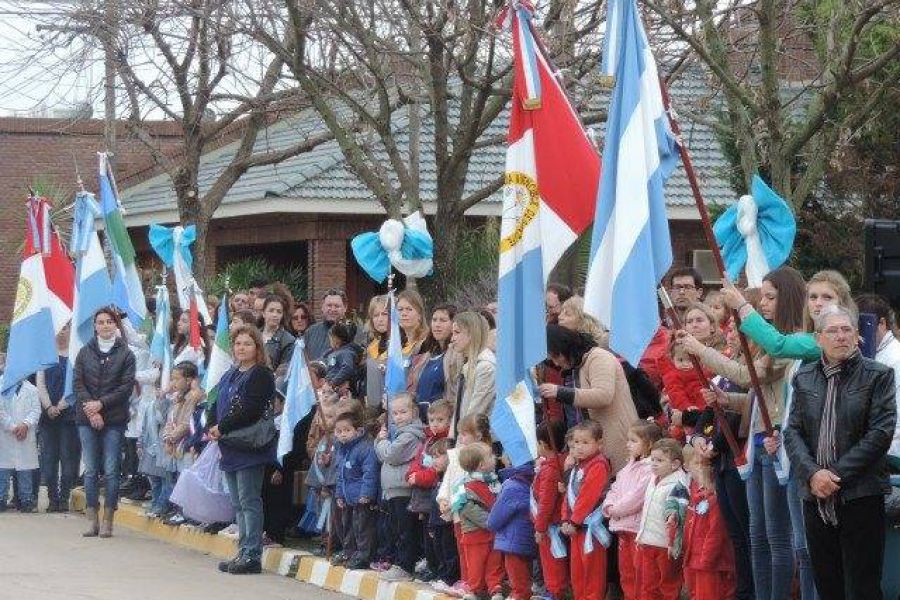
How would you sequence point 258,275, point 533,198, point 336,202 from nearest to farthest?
1. point 533,198
2. point 258,275
3. point 336,202

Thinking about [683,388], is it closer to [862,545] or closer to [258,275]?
[862,545]

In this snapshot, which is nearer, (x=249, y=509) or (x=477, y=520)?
(x=477, y=520)

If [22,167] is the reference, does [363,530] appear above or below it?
below

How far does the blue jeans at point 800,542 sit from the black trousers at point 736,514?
1.91 ft

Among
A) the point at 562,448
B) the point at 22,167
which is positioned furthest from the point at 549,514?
the point at 22,167

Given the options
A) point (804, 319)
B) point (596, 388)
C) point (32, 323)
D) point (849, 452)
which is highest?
point (32, 323)

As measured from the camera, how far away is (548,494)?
34.8ft

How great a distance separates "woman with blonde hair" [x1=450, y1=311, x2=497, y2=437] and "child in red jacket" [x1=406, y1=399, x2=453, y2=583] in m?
0.11

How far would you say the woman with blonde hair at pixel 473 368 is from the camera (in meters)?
11.6

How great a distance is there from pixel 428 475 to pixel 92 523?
206 inches

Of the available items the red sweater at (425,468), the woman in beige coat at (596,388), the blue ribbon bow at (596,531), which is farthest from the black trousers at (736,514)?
the red sweater at (425,468)

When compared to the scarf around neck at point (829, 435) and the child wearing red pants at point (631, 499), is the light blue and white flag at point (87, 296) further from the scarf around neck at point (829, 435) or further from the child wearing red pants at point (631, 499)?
the scarf around neck at point (829, 435)

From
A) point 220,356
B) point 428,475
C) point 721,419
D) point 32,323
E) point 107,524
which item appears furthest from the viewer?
point 32,323

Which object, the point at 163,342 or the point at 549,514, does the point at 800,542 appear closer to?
the point at 549,514
